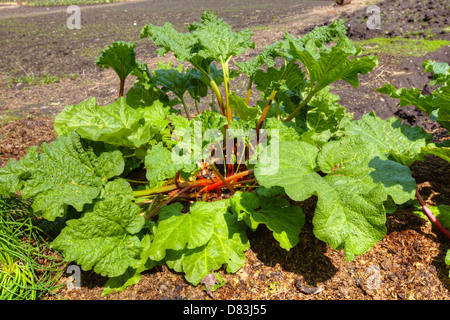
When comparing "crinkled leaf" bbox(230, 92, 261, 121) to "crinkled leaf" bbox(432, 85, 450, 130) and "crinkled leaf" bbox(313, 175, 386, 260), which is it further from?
"crinkled leaf" bbox(432, 85, 450, 130)

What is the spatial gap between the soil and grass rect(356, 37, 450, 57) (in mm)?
179

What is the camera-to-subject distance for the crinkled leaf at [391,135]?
2.24m

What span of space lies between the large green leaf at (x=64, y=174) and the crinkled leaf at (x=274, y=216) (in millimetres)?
724

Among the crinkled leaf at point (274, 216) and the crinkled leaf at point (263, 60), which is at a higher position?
the crinkled leaf at point (263, 60)

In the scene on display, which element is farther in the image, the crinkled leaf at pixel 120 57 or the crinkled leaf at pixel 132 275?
the crinkled leaf at pixel 120 57

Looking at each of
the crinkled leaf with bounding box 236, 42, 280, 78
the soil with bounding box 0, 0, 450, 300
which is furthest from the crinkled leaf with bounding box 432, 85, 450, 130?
the crinkled leaf with bounding box 236, 42, 280, 78

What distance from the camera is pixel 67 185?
1.85 metres

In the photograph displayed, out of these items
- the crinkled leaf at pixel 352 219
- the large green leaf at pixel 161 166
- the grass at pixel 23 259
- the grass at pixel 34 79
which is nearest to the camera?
the crinkled leaf at pixel 352 219

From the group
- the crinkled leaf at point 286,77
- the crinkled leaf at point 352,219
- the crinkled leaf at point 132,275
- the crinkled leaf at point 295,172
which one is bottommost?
the crinkled leaf at point 132,275

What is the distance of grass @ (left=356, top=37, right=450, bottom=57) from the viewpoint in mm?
4957

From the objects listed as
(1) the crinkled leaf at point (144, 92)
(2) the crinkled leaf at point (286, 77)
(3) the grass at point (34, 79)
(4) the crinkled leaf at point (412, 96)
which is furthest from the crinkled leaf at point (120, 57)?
(3) the grass at point (34, 79)

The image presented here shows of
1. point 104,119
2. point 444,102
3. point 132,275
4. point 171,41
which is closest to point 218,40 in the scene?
point 171,41

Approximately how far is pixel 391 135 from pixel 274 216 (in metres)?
1.00

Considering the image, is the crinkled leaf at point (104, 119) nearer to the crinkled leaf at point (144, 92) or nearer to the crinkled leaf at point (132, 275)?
the crinkled leaf at point (144, 92)
